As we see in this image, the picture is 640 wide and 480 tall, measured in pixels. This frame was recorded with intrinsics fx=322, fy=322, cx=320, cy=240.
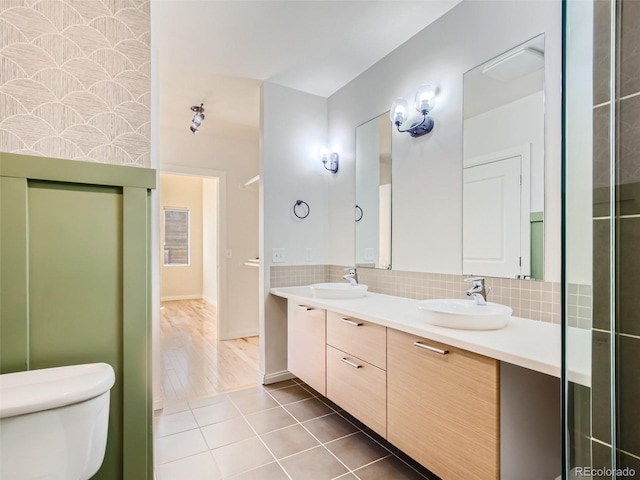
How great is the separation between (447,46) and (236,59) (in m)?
1.56

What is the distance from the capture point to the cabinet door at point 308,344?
7.24ft

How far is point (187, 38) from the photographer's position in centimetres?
229

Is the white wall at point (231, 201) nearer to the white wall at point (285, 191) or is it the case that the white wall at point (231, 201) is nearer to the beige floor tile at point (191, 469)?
the white wall at point (285, 191)

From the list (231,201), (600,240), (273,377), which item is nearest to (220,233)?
(231,201)

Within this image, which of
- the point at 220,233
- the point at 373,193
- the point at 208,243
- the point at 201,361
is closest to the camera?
the point at 373,193

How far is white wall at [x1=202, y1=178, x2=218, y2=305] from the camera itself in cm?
648

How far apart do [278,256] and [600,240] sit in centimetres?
234

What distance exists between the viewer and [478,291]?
1683mm

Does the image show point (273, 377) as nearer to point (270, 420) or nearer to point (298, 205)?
point (270, 420)

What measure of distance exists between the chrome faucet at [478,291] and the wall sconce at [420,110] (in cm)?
103

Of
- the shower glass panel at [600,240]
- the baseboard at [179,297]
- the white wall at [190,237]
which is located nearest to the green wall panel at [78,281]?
the shower glass panel at [600,240]

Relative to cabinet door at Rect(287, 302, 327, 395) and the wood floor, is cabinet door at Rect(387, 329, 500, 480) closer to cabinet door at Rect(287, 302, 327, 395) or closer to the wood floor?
cabinet door at Rect(287, 302, 327, 395)

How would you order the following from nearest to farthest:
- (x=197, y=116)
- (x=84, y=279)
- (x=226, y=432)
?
(x=84, y=279)
(x=226, y=432)
(x=197, y=116)

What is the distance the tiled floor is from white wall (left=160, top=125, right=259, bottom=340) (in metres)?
1.80
